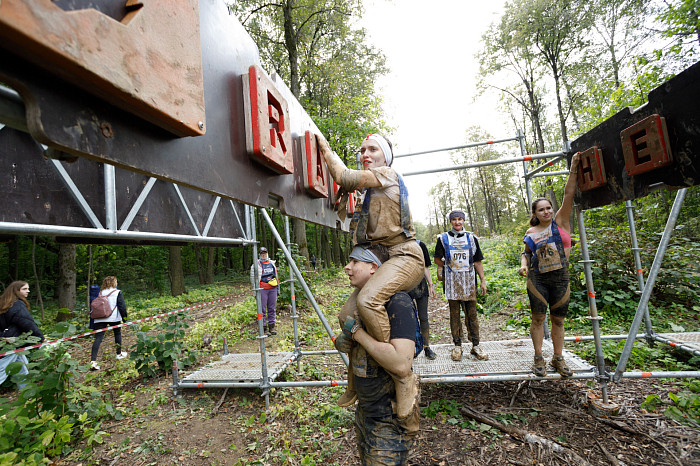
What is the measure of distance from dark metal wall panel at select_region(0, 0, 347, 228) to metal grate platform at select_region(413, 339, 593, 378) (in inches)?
131

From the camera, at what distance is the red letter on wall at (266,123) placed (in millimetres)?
1334

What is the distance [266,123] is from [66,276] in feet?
41.9

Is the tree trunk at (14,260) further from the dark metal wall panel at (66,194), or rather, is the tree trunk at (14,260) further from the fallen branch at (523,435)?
the fallen branch at (523,435)

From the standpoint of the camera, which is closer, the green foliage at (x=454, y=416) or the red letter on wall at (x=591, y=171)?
the red letter on wall at (x=591, y=171)

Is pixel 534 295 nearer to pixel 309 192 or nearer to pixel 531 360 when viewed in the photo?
pixel 531 360

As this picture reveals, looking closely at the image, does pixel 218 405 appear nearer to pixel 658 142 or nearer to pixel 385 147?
pixel 385 147

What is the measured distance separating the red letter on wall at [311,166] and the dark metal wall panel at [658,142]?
84.2 inches

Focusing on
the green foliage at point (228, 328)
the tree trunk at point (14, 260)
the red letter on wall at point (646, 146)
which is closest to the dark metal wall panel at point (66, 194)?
the red letter on wall at point (646, 146)

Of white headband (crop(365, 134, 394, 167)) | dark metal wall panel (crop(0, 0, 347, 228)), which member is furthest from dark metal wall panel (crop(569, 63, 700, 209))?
dark metal wall panel (crop(0, 0, 347, 228))

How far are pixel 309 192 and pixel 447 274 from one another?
11.2 feet

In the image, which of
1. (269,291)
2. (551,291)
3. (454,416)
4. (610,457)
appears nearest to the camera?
(610,457)

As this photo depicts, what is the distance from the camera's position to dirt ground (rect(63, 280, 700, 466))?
123 inches

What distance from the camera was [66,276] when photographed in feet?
33.9

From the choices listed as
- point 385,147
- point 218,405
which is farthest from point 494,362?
point 218,405
